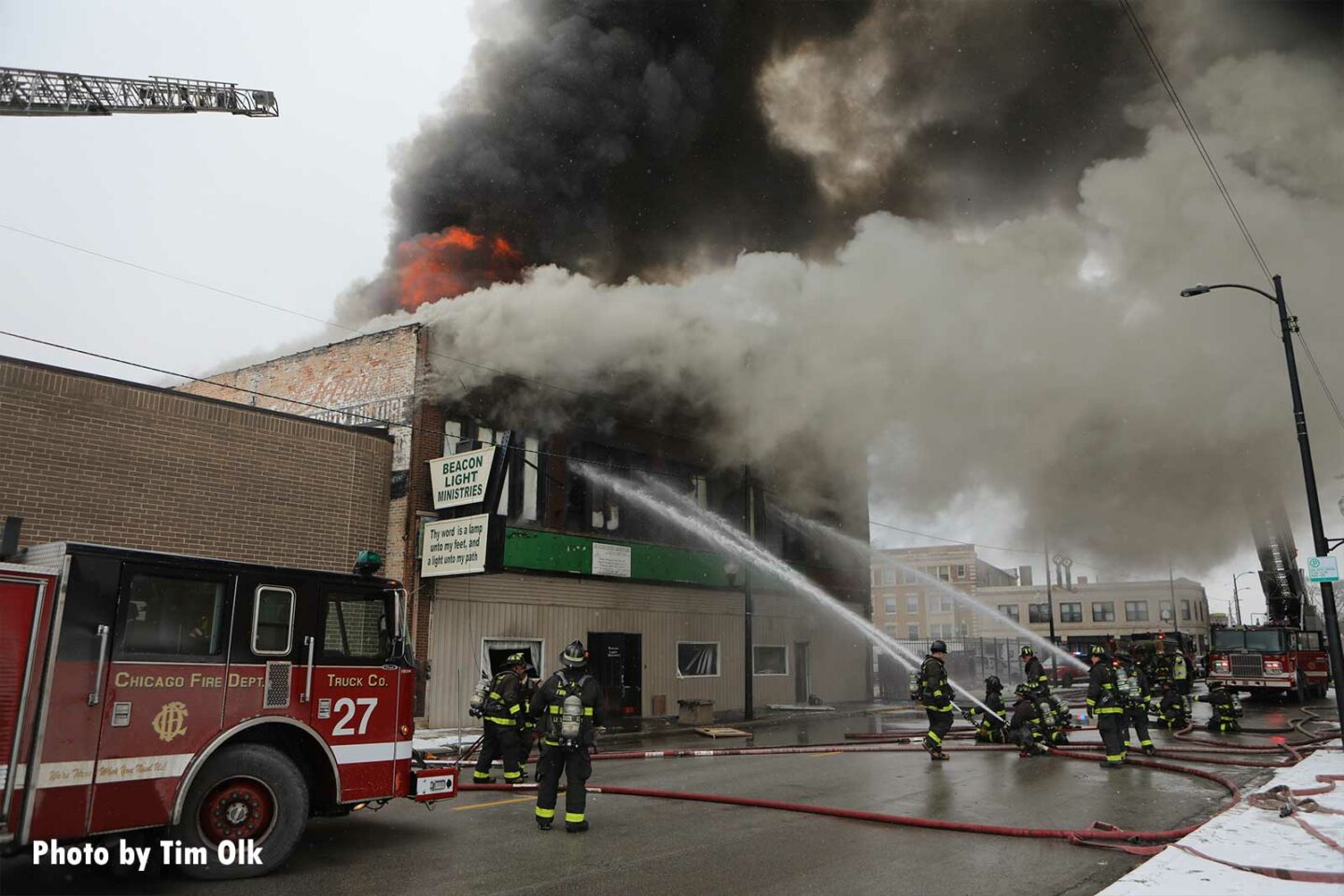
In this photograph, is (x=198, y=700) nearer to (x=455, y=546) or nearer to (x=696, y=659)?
(x=455, y=546)

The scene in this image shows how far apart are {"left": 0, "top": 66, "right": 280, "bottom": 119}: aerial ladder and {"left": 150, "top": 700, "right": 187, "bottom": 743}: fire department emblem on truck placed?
32086mm

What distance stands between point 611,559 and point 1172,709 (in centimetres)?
1216

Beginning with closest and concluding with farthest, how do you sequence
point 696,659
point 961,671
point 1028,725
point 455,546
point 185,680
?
point 185,680, point 1028,725, point 455,546, point 696,659, point 961,671

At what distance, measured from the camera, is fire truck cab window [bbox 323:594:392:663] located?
6.86 metres

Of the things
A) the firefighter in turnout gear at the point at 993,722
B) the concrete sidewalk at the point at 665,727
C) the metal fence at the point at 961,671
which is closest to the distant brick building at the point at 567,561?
the concrete sidewalk at the point at 665,727

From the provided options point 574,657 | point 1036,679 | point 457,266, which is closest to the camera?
point 574,657

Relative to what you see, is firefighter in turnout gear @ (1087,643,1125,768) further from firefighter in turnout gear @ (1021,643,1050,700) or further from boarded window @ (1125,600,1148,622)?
boarded window @ (1125,600,1148,622)

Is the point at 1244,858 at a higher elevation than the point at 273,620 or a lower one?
lower

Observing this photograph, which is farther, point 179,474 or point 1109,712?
point 179,474

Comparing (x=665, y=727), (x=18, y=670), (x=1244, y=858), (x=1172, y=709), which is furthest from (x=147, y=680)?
(x=1172, y=709)

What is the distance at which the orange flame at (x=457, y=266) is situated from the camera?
22.9m

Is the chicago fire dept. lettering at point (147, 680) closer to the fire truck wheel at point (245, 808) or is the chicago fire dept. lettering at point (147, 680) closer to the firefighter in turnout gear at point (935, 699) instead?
the fire truck wheel at point (245, 808)

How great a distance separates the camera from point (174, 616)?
603 centimetres

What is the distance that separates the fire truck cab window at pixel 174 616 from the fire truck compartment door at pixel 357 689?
0.73m
